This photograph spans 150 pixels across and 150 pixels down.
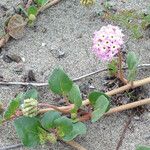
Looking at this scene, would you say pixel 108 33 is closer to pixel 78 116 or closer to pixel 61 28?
pixel 78 116

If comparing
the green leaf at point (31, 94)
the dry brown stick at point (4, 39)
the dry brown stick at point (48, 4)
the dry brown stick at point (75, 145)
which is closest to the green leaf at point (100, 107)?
the dry brown stick at point (75, 145)

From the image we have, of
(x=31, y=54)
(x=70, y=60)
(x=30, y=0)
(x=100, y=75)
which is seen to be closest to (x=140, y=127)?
(x=100, y=75)

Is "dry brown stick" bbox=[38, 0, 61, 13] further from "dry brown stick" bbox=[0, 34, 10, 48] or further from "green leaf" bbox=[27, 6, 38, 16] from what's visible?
"dry brown stick" bbox=[0, 34, 10, 48]

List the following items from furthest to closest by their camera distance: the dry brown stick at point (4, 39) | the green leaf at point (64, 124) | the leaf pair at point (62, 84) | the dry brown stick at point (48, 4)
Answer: the dry brown stick at point (48, 4) → the dry brown stick at point (4, 39) → the leaf pair at point (62, 84) → the green leaf at point (64, 124)

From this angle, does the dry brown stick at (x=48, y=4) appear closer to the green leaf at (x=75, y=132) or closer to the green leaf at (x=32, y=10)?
the green leaf at (x=32, y=10)

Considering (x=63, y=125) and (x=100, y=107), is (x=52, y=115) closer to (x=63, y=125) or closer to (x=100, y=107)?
(x=63, y=125)

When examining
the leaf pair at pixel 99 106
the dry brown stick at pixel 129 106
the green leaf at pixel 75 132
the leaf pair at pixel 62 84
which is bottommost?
the dry brown stick at pixel 129 106
